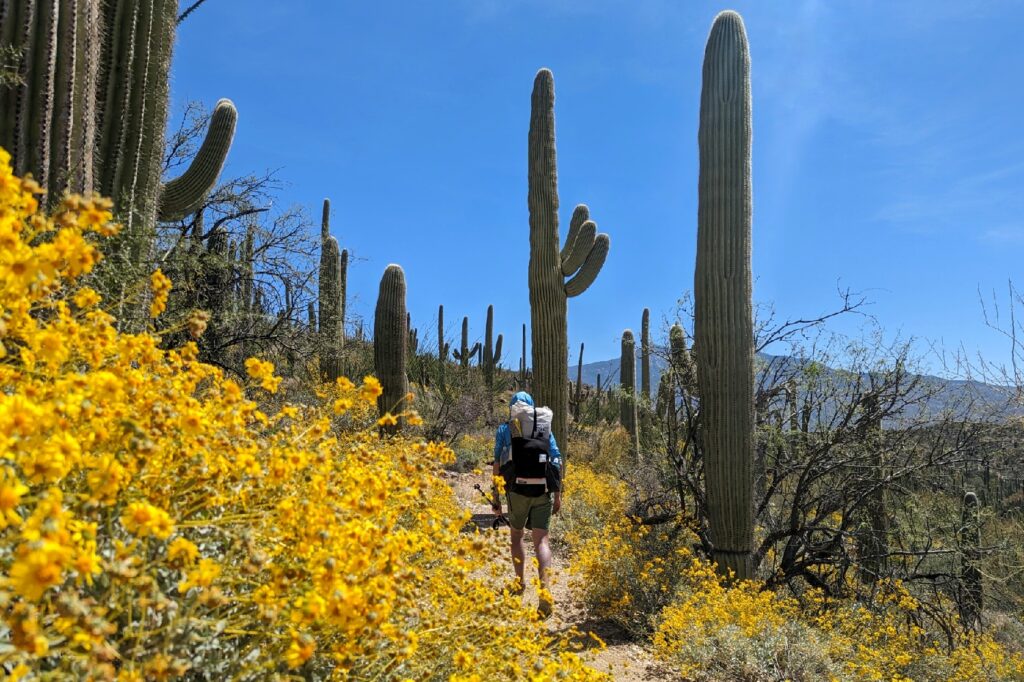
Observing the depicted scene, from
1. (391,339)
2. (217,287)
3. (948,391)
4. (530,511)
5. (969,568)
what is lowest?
(969,568)

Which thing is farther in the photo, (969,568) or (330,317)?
(330,317)

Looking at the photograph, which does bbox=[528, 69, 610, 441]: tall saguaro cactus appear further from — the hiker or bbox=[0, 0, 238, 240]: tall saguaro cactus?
bbox=[0, 0, 238, 240]: tall saguaro cactus

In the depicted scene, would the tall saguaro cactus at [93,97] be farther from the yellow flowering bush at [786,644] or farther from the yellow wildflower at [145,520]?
the yellow flowering bush at [786,644]

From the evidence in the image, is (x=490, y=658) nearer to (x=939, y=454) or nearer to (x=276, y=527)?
(x=276, y=527)

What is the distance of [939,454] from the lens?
6684 millimetres

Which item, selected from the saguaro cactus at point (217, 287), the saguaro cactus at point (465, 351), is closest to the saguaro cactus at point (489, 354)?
the saguaro cactus at point (465, 351)

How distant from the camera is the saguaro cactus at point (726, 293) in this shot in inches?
218

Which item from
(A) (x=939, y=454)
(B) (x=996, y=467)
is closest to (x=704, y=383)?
(A) (x=939, y=454)

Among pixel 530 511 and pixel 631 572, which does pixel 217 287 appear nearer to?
pixel 530 511

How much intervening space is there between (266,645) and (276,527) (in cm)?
27

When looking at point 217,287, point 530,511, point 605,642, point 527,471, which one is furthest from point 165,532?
point 217,287

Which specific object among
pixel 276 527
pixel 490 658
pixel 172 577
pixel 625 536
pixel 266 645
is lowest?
pixel 625 536

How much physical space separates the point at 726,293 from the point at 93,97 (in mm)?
5040

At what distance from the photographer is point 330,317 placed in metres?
10.9
